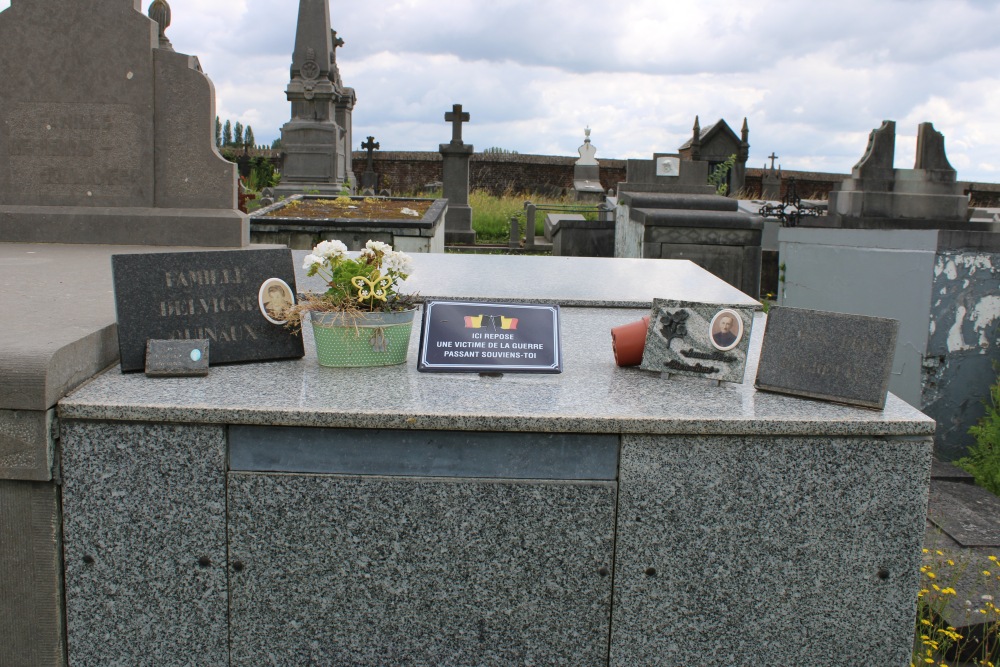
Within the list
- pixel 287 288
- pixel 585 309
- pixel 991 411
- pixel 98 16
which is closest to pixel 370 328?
pixel 287 288

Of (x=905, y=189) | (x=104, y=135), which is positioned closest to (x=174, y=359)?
(x=104, y=135)

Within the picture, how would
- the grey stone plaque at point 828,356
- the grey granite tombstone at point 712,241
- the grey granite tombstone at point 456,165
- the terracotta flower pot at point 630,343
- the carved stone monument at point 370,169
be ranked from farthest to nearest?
the carved stone monument at point 370,169 → the grey granite tombstone at point 456,165 → the grey granite tombstone at point 712,241 → the terracotta flower pot at point 630,343 → the grey stone plaque at point 828,356

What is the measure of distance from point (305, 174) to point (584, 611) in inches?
591

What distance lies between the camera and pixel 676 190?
1222 cm

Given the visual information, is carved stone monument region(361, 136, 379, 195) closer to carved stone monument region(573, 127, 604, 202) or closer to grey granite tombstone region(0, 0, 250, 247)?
carved stone monument region(573, 127, 604, 202)

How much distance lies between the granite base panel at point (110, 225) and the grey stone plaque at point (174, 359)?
3049mm

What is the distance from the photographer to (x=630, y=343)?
9.71 ft

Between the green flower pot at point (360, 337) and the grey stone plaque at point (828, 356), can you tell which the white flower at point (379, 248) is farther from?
the grey stone plaque at point (828, 356)

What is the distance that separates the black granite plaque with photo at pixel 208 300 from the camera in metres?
2.71

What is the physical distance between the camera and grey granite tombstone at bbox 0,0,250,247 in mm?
5316

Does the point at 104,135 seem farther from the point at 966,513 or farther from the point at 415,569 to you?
the point at 966,513

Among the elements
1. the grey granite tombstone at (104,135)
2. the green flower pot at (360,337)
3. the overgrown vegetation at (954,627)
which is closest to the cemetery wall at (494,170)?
the grey granite tombstone at (104,135)

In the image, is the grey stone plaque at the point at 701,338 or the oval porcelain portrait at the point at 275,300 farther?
the oval porcelain portrait at the point at 275,300

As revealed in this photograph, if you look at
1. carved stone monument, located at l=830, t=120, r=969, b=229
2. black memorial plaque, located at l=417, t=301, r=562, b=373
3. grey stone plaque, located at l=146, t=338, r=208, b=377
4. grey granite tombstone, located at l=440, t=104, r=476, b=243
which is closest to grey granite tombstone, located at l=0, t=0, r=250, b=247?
grey stone plaque, located at l=146, t=338, r=208, b=377
